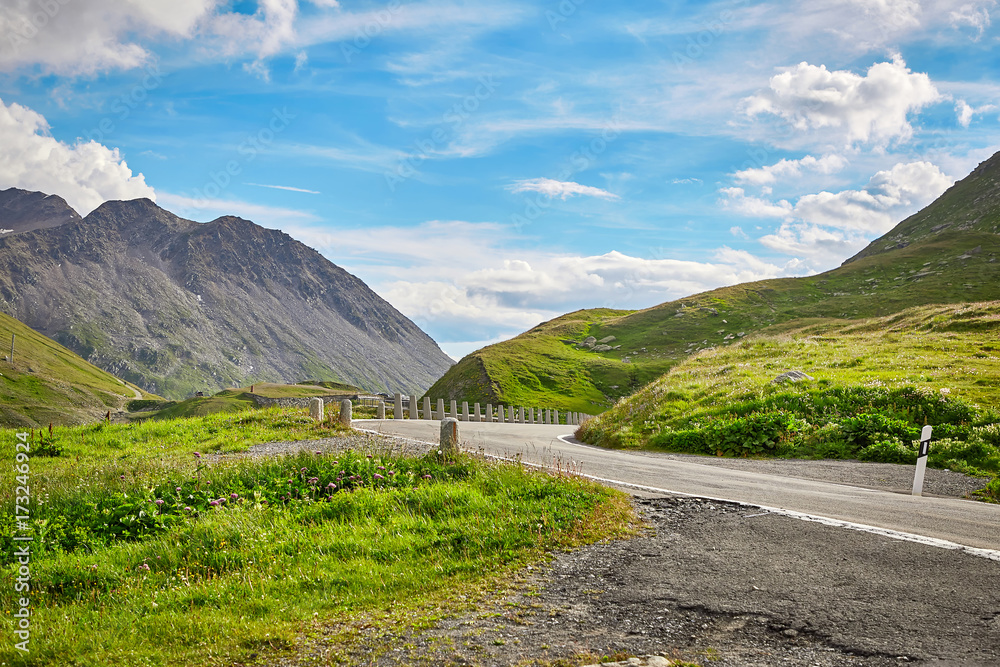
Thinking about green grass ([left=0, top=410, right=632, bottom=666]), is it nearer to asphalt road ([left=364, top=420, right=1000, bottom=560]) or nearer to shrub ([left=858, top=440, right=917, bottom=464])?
asphalt road ([left=364, top=420, right=1000, bottom=560])

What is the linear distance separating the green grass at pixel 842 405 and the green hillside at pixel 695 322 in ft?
80.7

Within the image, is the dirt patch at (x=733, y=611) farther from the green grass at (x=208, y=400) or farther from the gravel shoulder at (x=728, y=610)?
the green grass at (x=208, y=400)

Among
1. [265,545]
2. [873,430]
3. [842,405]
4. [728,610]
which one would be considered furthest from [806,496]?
[265,545]

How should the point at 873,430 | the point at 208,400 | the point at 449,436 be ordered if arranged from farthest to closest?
the point at 208,400, the point at 873,430, the point at 449,436

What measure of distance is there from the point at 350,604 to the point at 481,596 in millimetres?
1412

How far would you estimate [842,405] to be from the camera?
17.9m

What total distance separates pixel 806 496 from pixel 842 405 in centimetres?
849

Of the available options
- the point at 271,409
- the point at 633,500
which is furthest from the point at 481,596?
the point at 271,409

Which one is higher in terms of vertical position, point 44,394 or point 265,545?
point 265,545

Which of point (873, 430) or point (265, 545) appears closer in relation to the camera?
point (265, 545)

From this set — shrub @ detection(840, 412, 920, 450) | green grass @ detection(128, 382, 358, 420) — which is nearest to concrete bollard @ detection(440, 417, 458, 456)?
shrub @ detection(840, 412, 920, 450)

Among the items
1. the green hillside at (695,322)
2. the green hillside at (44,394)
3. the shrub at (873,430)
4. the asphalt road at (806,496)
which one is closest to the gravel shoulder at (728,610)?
the asphalt road at (806,496)

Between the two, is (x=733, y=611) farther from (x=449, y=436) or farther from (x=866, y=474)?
(x=866, y=474)

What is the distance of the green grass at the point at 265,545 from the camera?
20.1 feet
